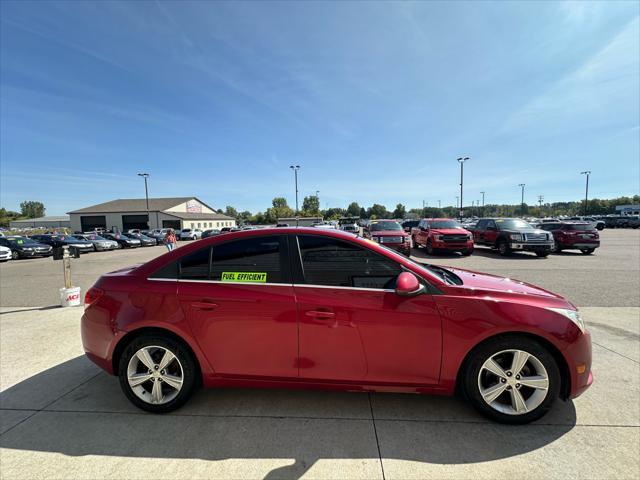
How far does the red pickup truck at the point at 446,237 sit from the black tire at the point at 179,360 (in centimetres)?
1286

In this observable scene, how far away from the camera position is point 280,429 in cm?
239

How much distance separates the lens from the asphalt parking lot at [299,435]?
2.03 metres

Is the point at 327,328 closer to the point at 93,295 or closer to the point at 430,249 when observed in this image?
the point at 93,295

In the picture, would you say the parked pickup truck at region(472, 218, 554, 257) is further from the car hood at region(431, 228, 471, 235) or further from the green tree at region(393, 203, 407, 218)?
the green tree at region(393, 203, 407, 218)

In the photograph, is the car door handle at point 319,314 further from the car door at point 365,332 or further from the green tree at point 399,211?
the green tree at point 399,211

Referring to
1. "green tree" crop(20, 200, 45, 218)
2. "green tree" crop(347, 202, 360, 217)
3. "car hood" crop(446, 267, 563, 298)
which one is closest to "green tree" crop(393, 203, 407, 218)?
"green tree" crop(347, 202, 360, 217)

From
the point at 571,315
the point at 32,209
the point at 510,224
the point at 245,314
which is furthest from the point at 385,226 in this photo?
the point at 32,209

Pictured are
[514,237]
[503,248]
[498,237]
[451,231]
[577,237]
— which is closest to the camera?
[514,237]

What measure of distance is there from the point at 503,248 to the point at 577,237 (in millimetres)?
3756

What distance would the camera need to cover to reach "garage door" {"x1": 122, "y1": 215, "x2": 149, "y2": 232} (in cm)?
6147

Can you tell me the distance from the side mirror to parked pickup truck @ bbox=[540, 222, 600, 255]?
14.7m

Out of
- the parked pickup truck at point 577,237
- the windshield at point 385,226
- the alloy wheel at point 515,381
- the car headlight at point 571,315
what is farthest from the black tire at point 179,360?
the parked pickup truck at point 577,237

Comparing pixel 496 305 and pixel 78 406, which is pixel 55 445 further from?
pixel 496 305

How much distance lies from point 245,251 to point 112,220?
242ft
